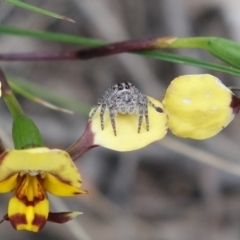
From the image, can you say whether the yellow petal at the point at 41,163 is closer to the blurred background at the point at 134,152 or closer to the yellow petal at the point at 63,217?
the yellow petal at the point at 63,217

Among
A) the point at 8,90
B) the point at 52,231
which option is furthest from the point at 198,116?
the point at 52,231

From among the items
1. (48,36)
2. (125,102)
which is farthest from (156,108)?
(48,36)

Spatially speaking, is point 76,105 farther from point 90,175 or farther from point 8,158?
point 8,158

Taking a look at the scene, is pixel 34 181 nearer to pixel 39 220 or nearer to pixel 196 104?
pixel 39 220

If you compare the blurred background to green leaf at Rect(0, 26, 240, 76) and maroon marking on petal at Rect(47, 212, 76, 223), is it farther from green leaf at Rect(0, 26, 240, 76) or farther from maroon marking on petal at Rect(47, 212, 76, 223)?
maroon marking on petal at Rect(47, 212, 76, 223)

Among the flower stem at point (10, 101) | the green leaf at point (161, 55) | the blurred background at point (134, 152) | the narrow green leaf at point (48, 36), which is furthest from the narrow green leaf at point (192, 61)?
the blurred background at point (134, 152)

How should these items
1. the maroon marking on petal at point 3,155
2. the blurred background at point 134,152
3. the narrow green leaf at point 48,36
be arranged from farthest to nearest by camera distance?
1. the blurred background at point 134,152
2. the narrow green leaf at point 48,36
3. the maroon marking on petal at point 3,155
